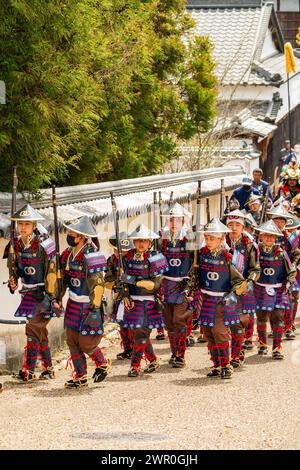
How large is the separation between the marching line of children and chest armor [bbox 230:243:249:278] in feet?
0.04

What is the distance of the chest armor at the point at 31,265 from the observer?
10.5 meters

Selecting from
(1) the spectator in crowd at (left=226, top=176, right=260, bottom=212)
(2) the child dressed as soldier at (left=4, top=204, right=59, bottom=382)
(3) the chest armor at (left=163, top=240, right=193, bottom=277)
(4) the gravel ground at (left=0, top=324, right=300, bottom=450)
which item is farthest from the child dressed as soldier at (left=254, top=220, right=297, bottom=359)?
(1) the spectator in crowd at (left=226, top=176, right=260, bottom=212)

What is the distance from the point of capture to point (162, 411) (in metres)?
9.09

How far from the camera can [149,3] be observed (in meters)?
18.4

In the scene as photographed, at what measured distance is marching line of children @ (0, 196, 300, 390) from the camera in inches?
405

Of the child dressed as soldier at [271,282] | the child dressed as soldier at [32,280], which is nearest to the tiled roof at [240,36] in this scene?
the child dressed as soldier at [271,282]

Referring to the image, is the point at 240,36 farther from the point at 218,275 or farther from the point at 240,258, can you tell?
the point at 218,275

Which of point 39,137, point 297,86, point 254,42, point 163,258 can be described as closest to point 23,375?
point 163,258

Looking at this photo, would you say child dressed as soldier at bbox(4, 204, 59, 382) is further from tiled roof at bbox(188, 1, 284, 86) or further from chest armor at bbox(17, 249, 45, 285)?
tiled roof at bbox(188, 1, 284, 86)

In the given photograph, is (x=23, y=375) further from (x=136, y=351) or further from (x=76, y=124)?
(x=76, y=124)

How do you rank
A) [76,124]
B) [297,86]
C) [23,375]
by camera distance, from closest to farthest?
[23,375] < [76,124] < [297,86]

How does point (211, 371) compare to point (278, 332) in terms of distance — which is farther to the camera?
point (278, 332)

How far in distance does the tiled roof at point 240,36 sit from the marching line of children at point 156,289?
1846 cm

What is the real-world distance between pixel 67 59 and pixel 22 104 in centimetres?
111
